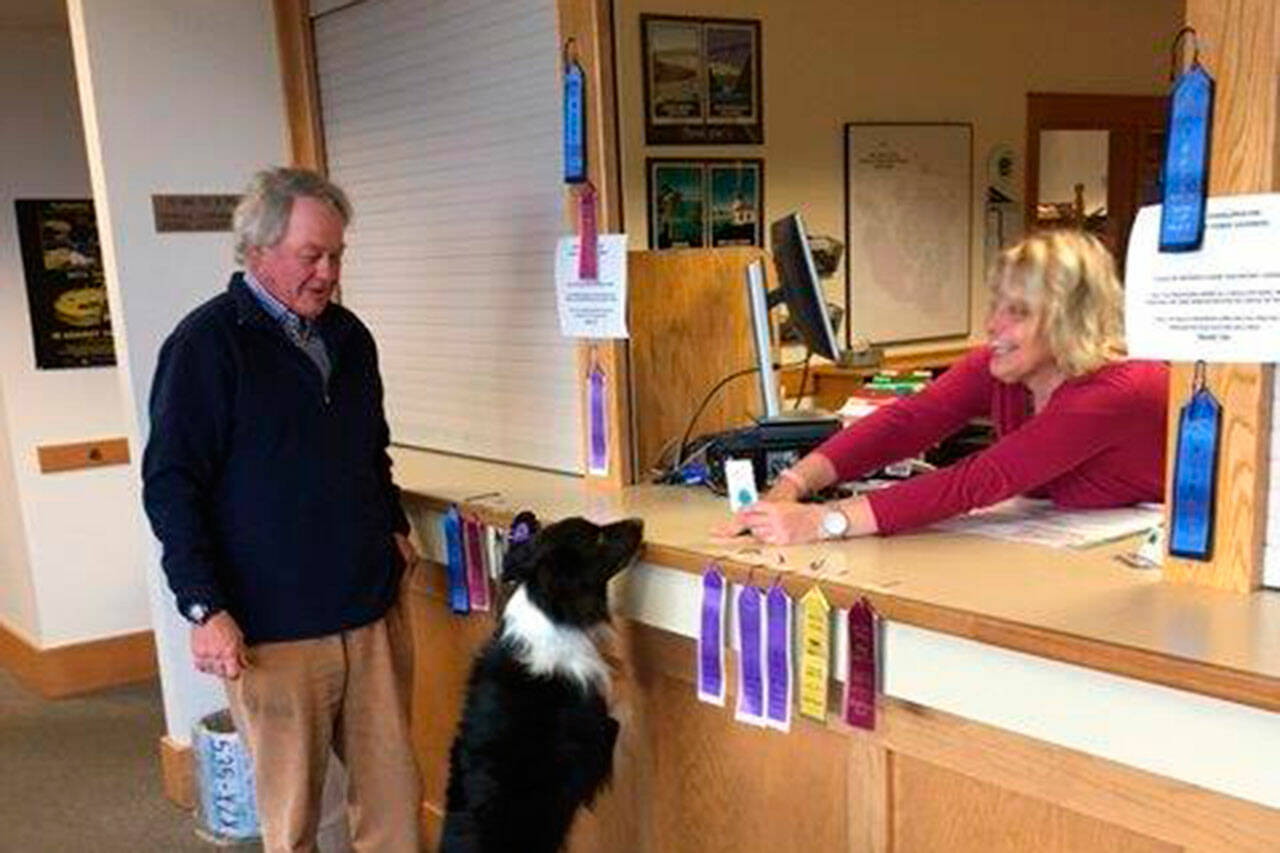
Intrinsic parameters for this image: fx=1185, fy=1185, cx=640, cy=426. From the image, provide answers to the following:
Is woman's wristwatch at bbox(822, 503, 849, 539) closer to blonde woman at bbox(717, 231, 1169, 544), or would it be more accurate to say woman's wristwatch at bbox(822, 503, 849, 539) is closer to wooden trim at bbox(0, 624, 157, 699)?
blonde woman at bbox(717, 231, 1169, 544)

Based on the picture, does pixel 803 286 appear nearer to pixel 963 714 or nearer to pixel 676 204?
pixel 963 714

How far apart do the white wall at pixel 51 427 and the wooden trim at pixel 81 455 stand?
3 centimetres

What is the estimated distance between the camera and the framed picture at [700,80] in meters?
4.52

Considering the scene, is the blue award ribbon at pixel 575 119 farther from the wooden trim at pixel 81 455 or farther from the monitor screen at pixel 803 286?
the wooden trim at pixel 81 455

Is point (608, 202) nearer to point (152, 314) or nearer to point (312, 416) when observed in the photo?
point (312, 416)

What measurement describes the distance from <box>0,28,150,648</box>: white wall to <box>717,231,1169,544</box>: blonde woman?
116 inches

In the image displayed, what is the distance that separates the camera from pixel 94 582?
414 centimetres

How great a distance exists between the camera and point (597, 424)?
2.47 m

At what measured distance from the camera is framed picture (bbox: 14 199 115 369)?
4.04 m

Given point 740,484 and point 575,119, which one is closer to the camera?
point 740,484

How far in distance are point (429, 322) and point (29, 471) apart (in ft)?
6.08

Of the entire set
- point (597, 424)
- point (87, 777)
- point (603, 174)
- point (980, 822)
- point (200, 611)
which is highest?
point (603, 174)

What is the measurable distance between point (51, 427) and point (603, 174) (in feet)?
8.65

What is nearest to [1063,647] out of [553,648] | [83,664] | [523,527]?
[553,648]
